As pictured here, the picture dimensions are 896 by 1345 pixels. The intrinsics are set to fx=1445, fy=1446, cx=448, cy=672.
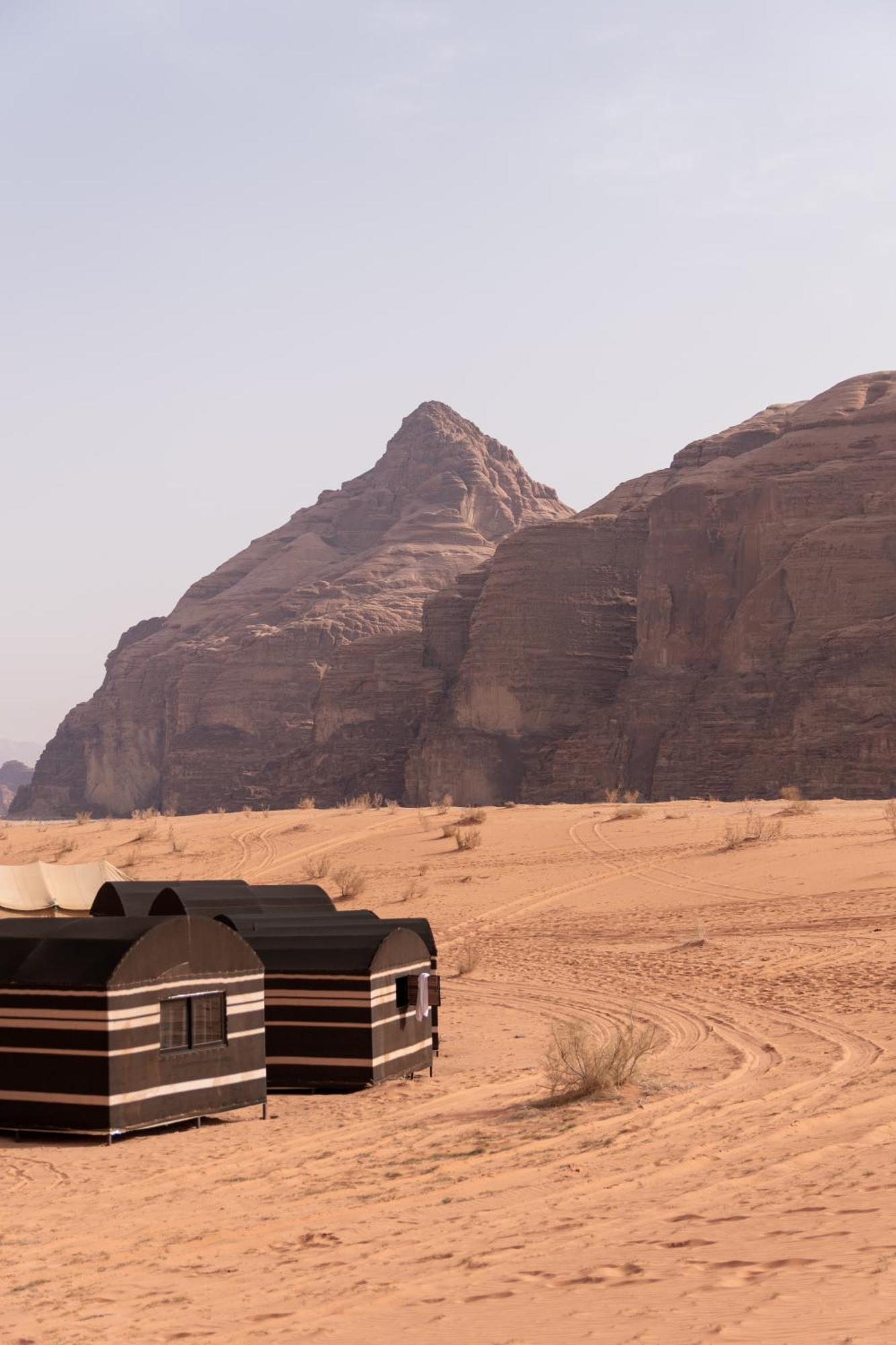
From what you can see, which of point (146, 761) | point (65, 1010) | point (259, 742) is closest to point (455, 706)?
point (259, 742)

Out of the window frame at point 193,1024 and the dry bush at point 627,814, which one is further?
the dry bush at point 627,814

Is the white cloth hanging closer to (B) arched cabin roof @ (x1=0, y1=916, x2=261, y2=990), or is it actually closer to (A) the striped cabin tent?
(A) the striped cabin tent

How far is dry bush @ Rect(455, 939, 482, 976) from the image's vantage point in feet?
70.1

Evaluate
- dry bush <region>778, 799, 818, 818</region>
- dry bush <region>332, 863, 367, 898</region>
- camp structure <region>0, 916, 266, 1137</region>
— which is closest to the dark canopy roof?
camp structure <region>0, 916, 266, 1137</region>

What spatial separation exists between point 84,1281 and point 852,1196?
3780 millimetres

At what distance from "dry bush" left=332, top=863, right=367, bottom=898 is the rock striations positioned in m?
35.3

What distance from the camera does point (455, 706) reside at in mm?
88125

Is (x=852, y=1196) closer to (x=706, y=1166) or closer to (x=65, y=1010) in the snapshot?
(x=706, y=1166)

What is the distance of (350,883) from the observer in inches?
1160

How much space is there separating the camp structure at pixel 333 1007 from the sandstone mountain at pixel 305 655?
74293 mm

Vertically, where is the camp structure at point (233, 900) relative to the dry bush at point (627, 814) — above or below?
above

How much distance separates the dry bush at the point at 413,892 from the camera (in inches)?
1133

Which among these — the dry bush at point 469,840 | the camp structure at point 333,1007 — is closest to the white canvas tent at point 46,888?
the camp structure at point 333,1007

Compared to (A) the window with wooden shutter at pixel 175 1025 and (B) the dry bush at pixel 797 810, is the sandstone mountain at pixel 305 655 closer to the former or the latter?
(B) the dry bush at pixel 797 810
